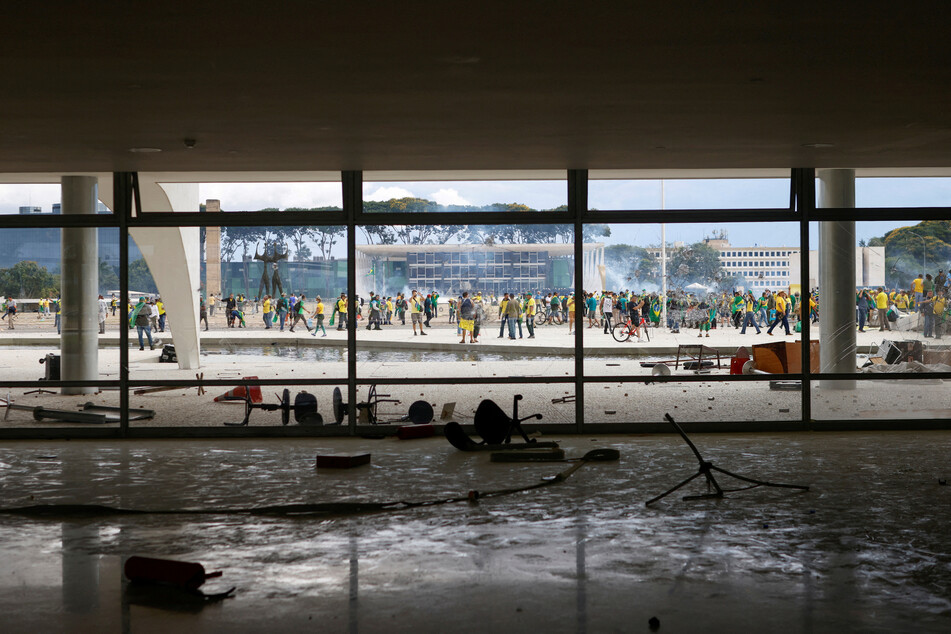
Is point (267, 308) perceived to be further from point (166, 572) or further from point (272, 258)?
point (166, 572)

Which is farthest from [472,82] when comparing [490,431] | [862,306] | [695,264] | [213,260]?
[862,306]

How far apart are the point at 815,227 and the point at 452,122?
526 centimetres

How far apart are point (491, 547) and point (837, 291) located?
6.81 meters

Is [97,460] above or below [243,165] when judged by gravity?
below

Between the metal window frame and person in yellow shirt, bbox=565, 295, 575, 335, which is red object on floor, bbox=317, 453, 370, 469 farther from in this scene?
person in yellow shirt, bbox=565, 295, 575, 335

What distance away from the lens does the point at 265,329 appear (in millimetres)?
10266

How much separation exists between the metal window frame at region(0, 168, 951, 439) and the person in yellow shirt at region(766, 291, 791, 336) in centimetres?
21

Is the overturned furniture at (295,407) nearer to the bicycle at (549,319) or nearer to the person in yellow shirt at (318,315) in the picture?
the person in yellow shirt at (318,315)

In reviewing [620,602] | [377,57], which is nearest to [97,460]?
[377,57]

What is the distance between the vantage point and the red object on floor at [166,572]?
4410mm

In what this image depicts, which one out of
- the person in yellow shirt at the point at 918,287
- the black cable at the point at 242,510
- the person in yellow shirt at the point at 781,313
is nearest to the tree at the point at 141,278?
the black cable at the point at 242,510

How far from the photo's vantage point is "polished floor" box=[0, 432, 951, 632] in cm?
410

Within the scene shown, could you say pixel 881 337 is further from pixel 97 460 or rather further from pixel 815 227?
pixel 97 460

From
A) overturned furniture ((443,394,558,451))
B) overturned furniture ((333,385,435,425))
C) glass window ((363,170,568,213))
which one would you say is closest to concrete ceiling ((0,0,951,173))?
glass window ((363,170,568,213))
